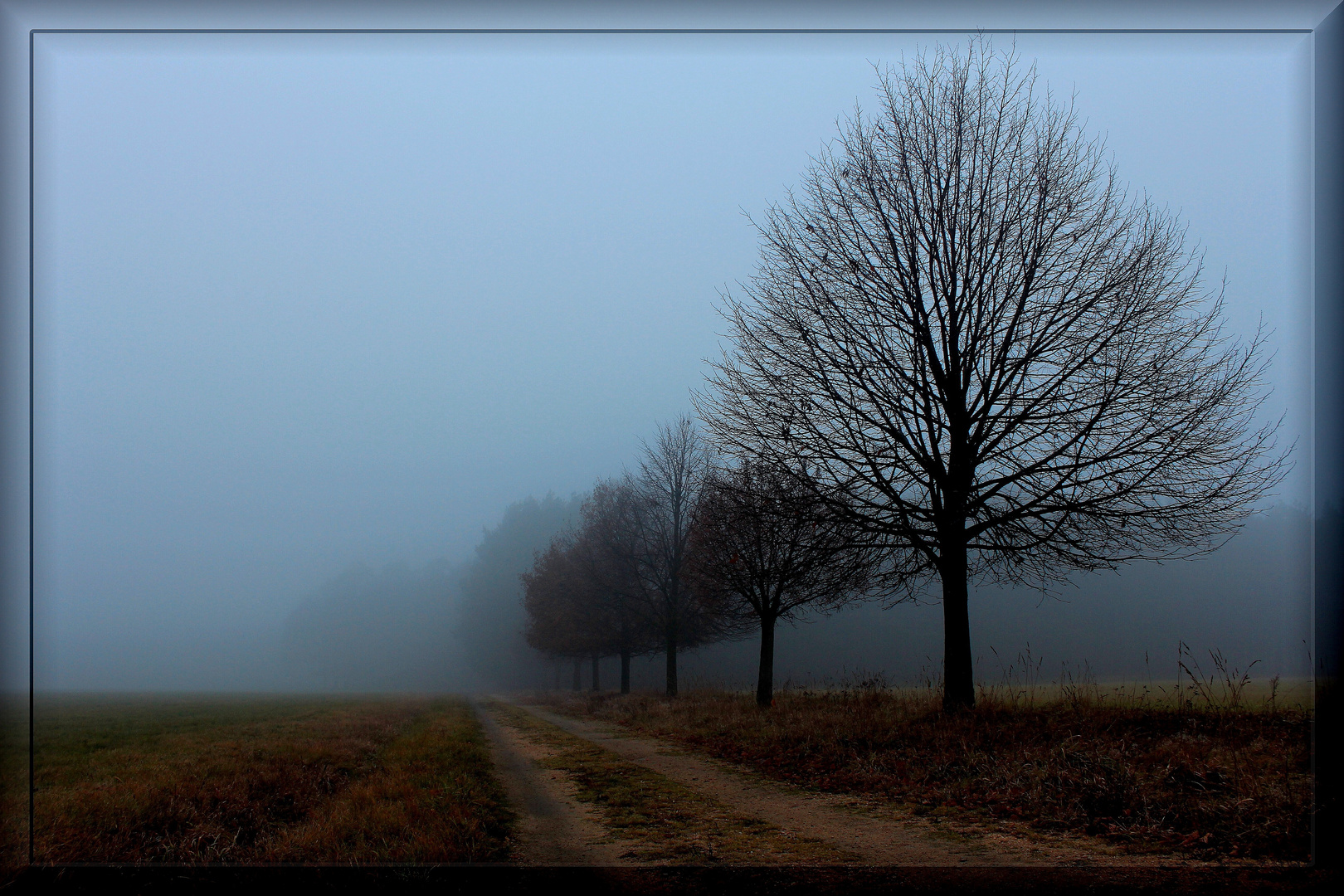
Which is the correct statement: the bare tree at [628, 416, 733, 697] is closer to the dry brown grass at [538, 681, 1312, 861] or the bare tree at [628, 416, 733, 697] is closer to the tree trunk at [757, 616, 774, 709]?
the tree trunk at [757, 616, 774, 709]

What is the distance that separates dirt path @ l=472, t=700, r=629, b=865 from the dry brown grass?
3030 millimetres

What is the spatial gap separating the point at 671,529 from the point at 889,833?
18.2 meters

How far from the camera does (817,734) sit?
1112 cm

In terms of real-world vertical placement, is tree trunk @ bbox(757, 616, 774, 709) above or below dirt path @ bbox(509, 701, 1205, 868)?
below

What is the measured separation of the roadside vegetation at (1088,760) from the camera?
18.4 ft

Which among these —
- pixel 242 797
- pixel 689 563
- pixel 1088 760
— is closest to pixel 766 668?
pixel 689 563

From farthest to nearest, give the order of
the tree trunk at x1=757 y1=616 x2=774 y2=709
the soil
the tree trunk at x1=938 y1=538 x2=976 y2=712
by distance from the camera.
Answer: the tree trunk at x1=757 y1=616 x2=774 y2=709, the tree trunk at x1=938 y1=538 x2=976 y2=712, the soil

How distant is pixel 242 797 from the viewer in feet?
23.5

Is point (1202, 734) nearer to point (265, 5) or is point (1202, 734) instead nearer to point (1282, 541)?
point (1282, 541)

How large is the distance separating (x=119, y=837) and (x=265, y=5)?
6898 mm

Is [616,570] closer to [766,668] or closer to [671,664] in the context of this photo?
[671,664]

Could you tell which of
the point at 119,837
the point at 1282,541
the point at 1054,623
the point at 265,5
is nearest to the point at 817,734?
the point at 1054,623

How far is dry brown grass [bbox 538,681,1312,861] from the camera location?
5609 mm

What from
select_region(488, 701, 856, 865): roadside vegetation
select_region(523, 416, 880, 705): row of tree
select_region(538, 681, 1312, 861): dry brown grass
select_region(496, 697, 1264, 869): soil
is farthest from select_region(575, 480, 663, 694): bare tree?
select_region(496, 697, 1264, 869): soil
